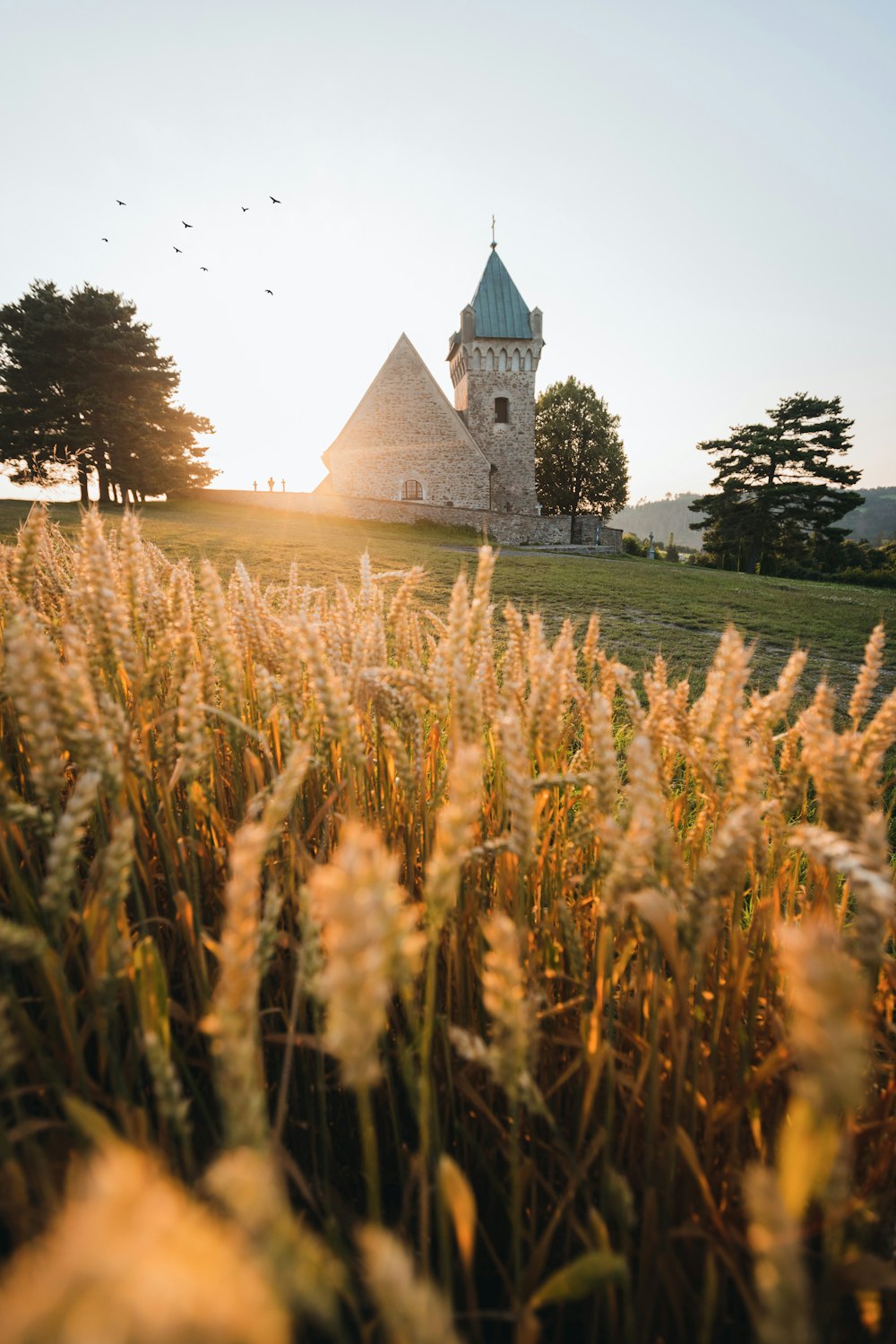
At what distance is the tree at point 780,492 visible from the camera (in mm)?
40188

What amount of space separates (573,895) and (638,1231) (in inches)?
30.2

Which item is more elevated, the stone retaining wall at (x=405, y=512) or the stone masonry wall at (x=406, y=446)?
the stone masonry wall at (x=406, y=446)

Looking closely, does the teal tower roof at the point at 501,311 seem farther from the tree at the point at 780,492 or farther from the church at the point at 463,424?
the tree at the point at 780,492

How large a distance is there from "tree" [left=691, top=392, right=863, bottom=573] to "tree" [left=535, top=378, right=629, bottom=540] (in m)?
8.47

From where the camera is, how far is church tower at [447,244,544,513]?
3709cm

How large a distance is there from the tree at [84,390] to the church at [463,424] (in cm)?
936

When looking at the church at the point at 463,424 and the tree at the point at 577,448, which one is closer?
the church at the point at 463,424

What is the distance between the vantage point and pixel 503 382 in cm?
3750

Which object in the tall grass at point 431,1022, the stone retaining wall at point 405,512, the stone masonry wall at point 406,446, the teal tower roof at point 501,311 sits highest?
the teal tower roof at point 501,311

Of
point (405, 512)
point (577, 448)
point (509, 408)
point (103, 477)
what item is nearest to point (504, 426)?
point (509, 408)

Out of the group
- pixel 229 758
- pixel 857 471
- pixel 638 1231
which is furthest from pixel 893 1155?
pixel 857 471

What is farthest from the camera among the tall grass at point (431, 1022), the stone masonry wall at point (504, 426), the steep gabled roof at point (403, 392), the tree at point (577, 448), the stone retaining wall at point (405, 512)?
the tree at point (577, 448)

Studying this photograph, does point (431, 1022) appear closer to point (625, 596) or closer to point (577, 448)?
point (625, 596)

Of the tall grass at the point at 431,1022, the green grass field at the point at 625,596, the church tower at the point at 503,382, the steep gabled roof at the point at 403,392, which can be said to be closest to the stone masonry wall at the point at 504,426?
the church tower at the point at 503,382
